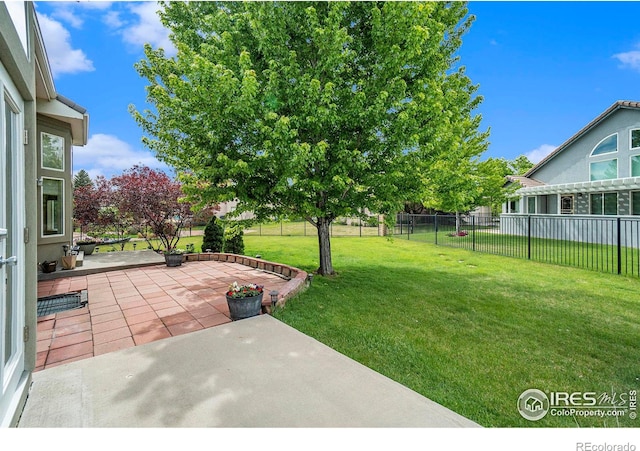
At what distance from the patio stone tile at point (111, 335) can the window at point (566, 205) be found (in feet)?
63.1

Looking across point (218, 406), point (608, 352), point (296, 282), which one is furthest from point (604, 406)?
point (296, 282)

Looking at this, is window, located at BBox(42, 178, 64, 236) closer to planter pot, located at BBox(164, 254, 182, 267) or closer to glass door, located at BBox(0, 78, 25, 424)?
planter pot, located at BBox(164, 254, 182, 267)

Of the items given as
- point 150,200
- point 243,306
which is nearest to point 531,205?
point 243,306

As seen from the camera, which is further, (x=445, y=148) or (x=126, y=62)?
(x=126, y=62)

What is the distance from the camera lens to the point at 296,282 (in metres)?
5.72

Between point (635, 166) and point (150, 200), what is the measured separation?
19.5m

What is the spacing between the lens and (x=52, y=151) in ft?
26.0

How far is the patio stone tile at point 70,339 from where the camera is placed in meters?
3.57

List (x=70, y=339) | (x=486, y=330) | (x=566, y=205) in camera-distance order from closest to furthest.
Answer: (x=70, y=339)
(x=486, y=330)
(x=566, y=205)

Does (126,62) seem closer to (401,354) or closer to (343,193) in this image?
(343,193)

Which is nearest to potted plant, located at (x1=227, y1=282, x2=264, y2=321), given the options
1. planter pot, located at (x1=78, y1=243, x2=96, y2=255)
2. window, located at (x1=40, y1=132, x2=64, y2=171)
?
window, located at (x1=40, y1=132, x2=64, y2=171)

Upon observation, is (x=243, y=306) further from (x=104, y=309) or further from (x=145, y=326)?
(x=104, y=309)

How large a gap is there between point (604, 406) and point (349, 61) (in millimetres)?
6565

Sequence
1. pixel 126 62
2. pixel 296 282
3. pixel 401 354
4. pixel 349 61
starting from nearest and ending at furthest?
pixel 401 354, pixel 296 282, pixel 349 61, pixel 126 62
